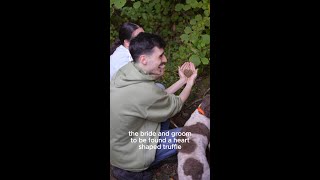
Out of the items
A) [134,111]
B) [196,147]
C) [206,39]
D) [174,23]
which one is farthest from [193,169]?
[174,23]

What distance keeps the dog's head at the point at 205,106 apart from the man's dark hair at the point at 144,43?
0.43 meters

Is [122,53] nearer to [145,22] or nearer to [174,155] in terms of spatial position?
[145,22]

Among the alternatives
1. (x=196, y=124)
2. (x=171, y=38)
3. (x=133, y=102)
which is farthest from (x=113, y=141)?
(x=171, y=38)

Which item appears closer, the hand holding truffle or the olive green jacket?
the olive green jacket

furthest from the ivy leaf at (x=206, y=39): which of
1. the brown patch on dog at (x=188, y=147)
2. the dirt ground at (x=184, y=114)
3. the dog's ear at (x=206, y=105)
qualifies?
the brown patch on dog at (x=188, y=147)

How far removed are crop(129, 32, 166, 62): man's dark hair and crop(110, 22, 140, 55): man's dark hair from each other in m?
0.05

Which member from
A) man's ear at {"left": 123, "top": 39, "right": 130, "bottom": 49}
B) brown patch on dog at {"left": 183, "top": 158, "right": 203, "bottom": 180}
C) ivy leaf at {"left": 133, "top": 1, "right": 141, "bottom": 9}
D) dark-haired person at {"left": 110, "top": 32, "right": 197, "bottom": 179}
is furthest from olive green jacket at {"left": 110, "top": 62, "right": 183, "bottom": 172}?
ivy leaf at {"left": 133, "top": 1, "right": 141, "bottom": 9}

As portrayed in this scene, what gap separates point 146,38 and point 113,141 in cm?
69

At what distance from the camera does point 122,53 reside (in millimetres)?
3365

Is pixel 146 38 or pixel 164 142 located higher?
pixel 146 38

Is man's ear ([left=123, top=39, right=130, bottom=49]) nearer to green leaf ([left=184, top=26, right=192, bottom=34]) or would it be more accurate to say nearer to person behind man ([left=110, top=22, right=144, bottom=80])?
person behind man ([left=110, top=22, right=144, bottom=80])

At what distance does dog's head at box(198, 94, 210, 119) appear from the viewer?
11.0 ft

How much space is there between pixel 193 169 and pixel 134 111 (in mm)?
520

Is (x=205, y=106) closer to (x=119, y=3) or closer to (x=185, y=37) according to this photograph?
(x=185, y=37)
